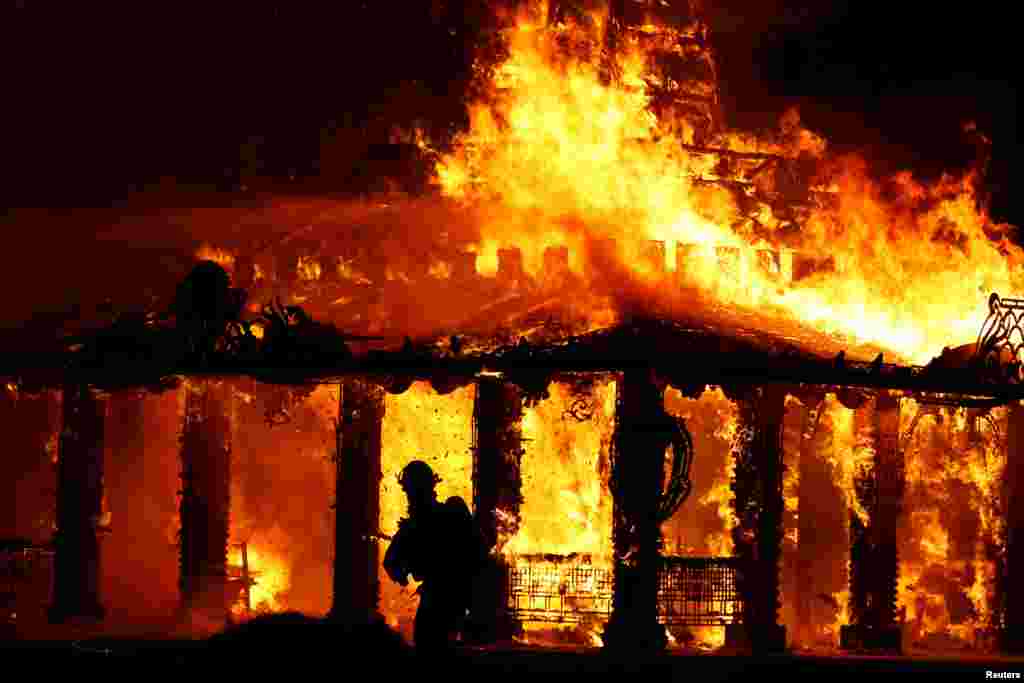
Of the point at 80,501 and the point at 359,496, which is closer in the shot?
the point at 359,496

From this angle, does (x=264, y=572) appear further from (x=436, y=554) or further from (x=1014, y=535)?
(x=436, y=554)

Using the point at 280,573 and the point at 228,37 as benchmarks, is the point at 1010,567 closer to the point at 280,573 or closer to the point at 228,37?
the point at 280,573

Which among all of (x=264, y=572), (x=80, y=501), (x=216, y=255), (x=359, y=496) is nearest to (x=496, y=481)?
(x=359, y=496)

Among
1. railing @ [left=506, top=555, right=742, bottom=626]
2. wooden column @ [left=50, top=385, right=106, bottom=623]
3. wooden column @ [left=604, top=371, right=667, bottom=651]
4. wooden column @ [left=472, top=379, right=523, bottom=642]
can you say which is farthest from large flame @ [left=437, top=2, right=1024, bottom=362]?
wooden column @ [left=50, top=385, right=106, bottom=623]

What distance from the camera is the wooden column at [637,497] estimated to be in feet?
93.7

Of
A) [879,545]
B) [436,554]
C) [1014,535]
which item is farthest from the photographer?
[1014,535]

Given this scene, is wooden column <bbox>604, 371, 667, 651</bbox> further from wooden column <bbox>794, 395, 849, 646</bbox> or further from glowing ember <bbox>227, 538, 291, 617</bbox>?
wooden column <bbox>794, 395, 849, 646</bbox>

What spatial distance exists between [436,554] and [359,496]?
11.4 m

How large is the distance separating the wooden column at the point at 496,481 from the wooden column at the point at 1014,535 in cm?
940

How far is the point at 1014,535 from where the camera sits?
1293 inches

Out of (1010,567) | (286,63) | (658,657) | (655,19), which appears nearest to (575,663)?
(658,657)

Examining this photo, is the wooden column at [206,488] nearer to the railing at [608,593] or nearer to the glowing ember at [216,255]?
the glowing ember at [216,255]

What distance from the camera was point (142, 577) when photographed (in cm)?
3828

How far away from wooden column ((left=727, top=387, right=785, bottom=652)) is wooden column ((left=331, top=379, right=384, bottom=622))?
20.2 ft
